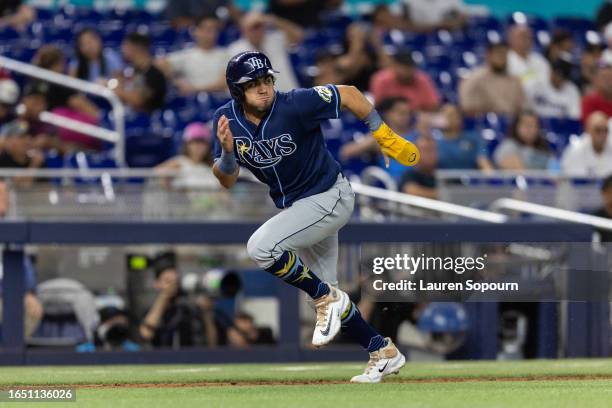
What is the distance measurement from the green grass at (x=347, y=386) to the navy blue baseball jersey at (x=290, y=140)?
43.3 inches

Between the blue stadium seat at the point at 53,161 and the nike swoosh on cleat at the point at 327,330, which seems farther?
the blue stadium seat at the point at 53,161

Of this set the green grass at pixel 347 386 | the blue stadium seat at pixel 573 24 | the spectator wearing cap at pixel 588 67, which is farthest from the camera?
the blue stadium seat at pixel 573 24

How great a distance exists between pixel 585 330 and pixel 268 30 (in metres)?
5.61

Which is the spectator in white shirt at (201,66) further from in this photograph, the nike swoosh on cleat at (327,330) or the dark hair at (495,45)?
the nike swoosh on cleat at (327,330)

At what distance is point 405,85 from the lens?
1334cm

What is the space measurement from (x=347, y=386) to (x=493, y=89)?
735 cm

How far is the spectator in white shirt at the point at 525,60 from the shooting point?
14344 millimetres

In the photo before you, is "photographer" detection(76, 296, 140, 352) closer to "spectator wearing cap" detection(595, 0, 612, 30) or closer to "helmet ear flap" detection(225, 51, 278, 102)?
"helmet ear flap" detection(225, 51, 278, 102)

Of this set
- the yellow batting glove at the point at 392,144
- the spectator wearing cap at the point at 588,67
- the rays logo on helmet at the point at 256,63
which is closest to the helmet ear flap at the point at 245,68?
the rays logo on helmet at the point at 256,63

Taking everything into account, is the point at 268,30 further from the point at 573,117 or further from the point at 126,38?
the point at 573,117

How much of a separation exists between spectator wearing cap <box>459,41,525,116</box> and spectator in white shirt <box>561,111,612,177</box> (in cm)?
148

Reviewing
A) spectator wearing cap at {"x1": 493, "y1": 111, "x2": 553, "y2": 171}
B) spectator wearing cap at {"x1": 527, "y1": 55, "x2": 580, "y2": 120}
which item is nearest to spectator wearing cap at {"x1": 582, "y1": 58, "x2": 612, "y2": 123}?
spectator wearing cap at {"x1": 527, "y1": 55, "x2": 580, "y2": 120}

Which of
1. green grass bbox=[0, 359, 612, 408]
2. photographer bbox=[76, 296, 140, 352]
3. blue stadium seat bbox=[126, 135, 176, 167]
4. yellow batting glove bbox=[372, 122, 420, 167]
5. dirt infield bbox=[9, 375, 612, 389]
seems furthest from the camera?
blue stadium seat bbox=[126, 135, 176, 167]

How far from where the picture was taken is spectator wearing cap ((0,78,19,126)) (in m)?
12.5
